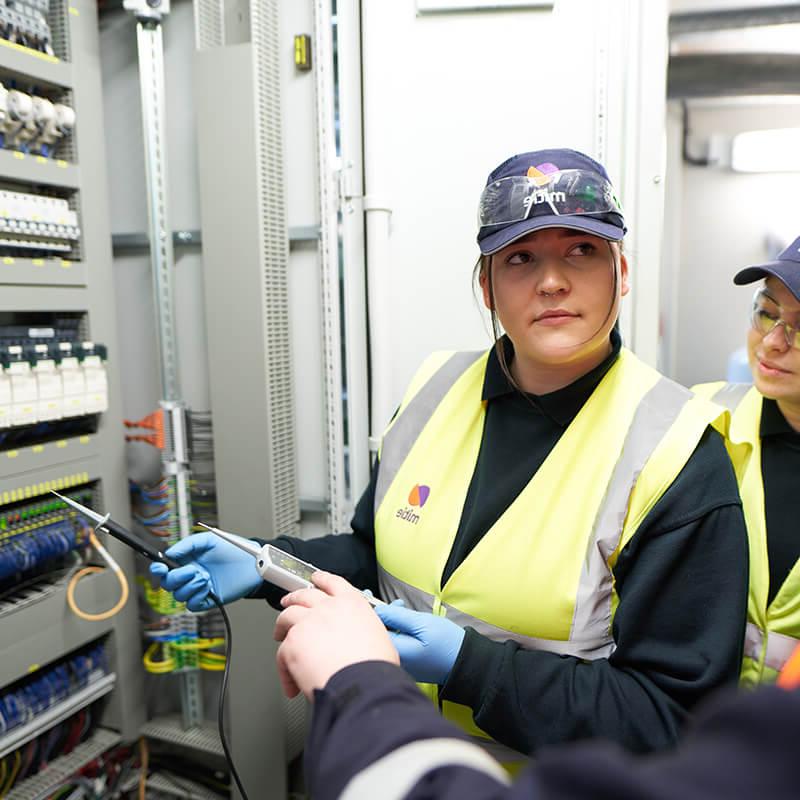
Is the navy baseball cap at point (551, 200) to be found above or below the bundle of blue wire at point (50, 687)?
above

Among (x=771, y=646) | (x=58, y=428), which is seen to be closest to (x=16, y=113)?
(x=58, y=428)

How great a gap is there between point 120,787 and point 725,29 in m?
3.02

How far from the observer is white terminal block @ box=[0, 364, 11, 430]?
1564mm

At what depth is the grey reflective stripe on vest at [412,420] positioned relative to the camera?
3.88 ft

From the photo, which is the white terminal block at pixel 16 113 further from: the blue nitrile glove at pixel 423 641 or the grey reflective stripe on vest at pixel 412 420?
the blue nitrile glove at pixel 423 641

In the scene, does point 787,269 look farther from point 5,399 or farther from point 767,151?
point 5,399

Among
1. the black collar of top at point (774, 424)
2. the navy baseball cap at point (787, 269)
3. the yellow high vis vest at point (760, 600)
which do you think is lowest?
the yellow high vis vest at point (760, 600)

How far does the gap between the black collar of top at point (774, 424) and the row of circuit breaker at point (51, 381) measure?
1625mm

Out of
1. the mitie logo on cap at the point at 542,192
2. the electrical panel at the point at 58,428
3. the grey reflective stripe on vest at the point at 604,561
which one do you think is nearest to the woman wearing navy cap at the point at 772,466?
the grey reflective stripe on vest at the point at 604,561

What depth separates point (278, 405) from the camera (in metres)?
1.81

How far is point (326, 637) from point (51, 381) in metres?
1.37

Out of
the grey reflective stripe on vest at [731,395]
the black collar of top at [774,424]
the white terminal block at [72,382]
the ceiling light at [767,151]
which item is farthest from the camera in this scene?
the ceiling light at [767,151]

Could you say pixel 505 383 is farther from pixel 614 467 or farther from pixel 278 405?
pixel 278 405

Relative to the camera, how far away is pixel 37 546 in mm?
1673
